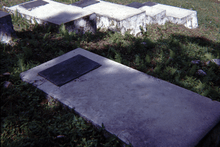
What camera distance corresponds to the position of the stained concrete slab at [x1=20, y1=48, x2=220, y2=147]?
2.23 meters

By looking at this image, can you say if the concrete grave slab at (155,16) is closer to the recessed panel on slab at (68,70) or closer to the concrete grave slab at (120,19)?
the concrete grave slab at (120,19)

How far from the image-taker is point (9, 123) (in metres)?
2.49

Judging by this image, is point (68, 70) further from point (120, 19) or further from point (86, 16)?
point (120, 19)

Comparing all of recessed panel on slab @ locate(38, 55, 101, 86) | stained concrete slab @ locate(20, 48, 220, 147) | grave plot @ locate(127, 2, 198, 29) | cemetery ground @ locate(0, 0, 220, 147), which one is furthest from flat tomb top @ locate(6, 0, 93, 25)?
grave plot @ locate(127, 2, 198, 29)

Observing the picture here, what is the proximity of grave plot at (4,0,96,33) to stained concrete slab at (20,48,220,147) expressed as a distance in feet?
7.78

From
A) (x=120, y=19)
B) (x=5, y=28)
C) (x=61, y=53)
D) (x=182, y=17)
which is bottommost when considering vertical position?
(x=61, y=53)

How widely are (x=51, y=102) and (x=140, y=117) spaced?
145 cm

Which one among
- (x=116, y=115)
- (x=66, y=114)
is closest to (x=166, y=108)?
(x=116, y=115)

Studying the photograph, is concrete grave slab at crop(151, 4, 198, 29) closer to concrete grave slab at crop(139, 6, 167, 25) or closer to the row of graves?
concrete grave slab at crop(139, 6, 167, 25)

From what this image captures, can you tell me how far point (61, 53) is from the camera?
169 inches

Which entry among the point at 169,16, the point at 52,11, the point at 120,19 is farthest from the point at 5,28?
the point at 169,16

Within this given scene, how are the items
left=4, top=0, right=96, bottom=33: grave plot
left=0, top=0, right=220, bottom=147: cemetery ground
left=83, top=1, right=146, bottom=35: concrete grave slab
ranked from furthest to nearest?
left=83, top=1, right=146, bottom=35: concrete grave slab
left=4, top=0, right=96, bottom=33: grave plot
left=0, top=0, right=220, bottom=147: cemetery ground

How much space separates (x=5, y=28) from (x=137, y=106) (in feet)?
12.5

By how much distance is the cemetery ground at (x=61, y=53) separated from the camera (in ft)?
7.72
